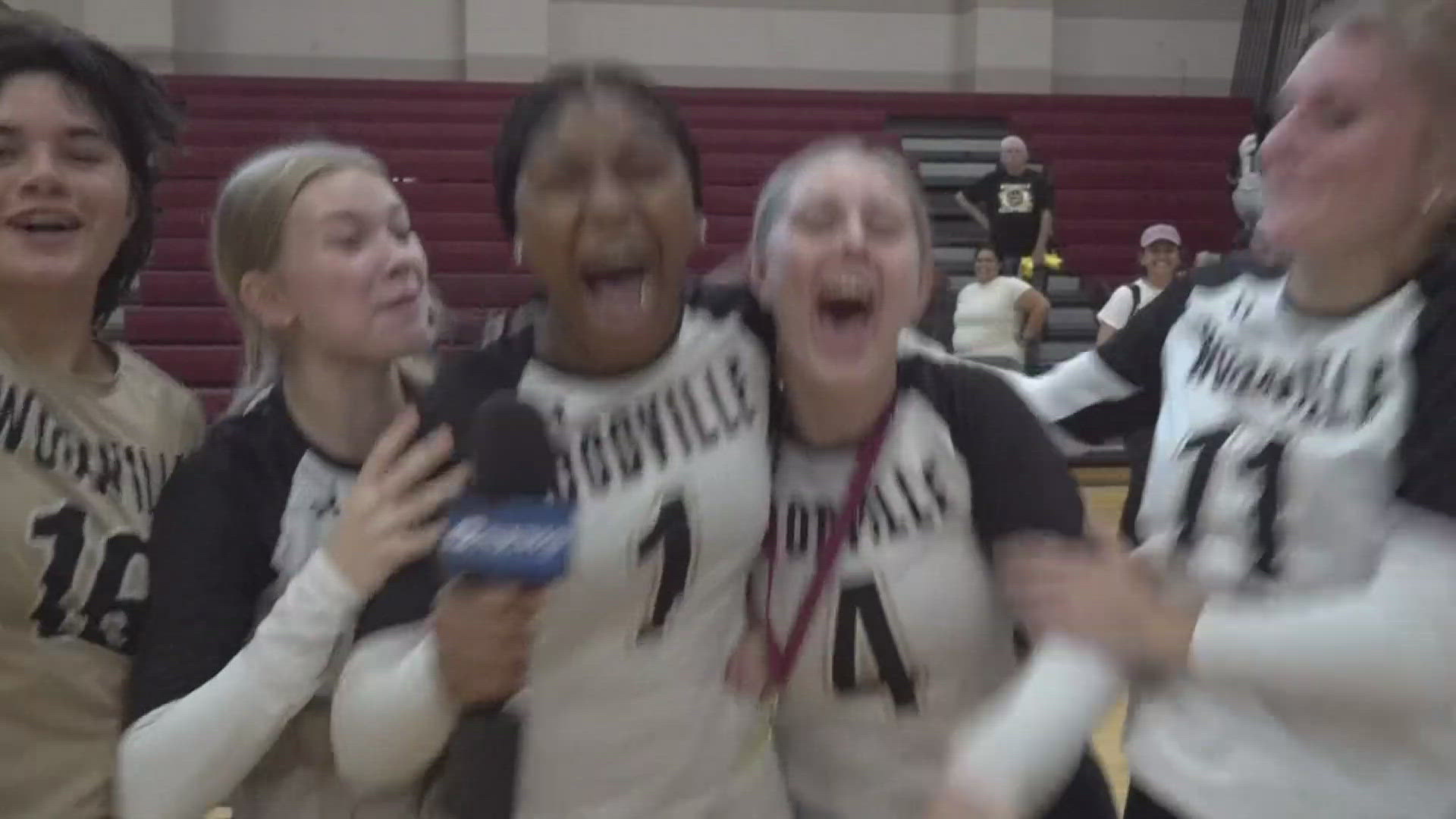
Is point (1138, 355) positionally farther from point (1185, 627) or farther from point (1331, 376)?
point (1185, 627)

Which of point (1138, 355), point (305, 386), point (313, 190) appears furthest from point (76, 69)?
point (1138, 355)

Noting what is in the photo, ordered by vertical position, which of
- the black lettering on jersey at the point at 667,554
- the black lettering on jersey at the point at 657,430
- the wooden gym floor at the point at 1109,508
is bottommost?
the wooden gym floor at the point at 1109,508

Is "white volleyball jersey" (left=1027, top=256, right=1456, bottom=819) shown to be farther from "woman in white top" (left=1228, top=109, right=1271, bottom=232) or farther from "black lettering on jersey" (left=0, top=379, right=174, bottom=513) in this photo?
"black lettering on jersey" (left=0, top=379, right=174, bottom=513)

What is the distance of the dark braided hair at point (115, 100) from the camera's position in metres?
1.43

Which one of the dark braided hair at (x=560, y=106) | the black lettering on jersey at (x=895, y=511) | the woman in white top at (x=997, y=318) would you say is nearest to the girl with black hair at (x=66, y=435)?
the dark braided hair at (x=560, y=106)

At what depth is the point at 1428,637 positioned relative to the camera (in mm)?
990

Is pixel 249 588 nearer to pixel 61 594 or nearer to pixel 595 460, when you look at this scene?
pixel 61 594

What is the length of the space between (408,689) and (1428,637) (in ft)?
2.53

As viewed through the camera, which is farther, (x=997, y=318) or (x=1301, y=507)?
(x=997, y=318)

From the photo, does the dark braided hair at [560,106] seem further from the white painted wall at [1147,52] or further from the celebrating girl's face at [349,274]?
the white painted wall at [1147,52]

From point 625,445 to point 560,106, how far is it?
12.6 inches

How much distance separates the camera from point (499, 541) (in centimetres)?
88

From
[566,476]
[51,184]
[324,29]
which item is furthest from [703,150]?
[566,476]

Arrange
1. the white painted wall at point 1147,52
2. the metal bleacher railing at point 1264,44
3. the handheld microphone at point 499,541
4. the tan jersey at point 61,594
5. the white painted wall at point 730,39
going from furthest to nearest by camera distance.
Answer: the white painted wall at point 1147,52
the white painted wall at point 730,39
the metal bleacher railing at point 1264,44
the tan jersey at point 61,594
the handheld microphone at point 499,541
